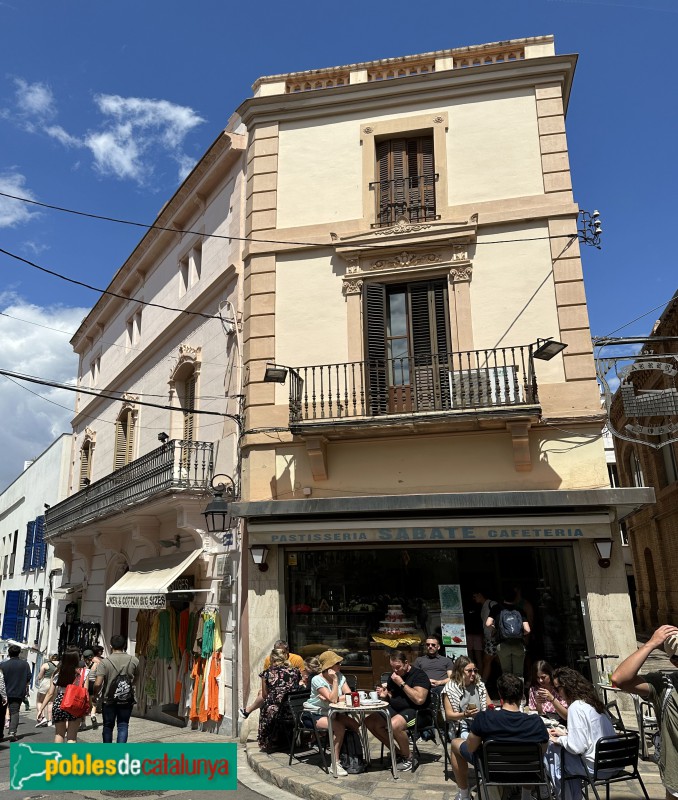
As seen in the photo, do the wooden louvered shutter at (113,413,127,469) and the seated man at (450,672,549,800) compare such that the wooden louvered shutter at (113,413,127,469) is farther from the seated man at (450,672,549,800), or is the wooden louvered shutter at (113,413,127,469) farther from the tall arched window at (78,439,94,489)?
the seated man at (450,672,549,800)

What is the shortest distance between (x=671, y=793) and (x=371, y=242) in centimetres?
907

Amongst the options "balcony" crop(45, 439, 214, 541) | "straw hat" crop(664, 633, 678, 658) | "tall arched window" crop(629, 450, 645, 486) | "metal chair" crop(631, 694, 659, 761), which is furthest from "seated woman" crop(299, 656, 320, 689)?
"tall arched window" crop(629, 450, 645, 486)

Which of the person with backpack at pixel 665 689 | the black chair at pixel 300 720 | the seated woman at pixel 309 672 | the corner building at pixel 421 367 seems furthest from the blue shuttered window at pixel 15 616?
the person with backpack at pixel 665 689

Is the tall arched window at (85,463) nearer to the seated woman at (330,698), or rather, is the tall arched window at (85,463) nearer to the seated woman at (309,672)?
the seated woman at (309,672)

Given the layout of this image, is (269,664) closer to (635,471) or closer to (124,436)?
(124,436)

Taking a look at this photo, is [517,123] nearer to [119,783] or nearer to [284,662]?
[284,662]

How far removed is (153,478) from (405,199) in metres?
7.15

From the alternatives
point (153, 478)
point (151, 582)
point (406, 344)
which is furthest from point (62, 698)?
point (406, 344)

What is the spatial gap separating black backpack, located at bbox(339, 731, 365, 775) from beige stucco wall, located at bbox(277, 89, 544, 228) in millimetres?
8486

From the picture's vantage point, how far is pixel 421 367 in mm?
10617

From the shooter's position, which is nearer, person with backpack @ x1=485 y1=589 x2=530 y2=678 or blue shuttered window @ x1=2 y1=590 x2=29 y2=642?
person with backpack @ x1=485 y1=589 x2=530 y2=678

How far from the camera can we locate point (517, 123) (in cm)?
1170

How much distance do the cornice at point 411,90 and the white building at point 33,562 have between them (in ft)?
49.3

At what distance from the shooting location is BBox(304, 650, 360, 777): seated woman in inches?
291
